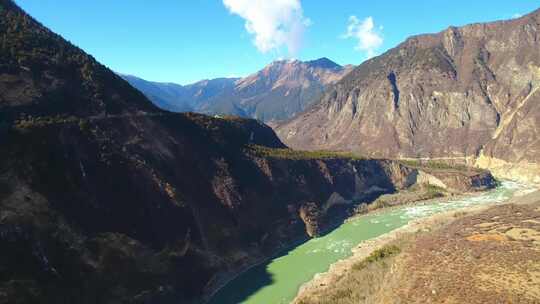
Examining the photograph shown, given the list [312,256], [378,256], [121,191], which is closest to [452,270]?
[378,256]

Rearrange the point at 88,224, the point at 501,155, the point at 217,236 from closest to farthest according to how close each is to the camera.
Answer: the point at 88,224, the point at 217,236, the point at 501,155

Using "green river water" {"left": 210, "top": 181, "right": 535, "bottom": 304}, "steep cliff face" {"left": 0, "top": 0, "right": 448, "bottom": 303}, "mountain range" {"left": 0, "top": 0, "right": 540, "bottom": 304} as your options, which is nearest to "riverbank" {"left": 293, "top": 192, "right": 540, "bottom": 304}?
"green river water" {"left": 210, "top": 181, "right": 535, "bottom": 304}

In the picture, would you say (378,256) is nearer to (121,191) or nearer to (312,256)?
(312,256)

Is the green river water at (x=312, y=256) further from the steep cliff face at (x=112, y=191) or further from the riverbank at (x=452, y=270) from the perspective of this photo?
the steep cliff face at (x=112, y=191)

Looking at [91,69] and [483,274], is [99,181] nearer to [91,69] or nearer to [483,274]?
[91,69]

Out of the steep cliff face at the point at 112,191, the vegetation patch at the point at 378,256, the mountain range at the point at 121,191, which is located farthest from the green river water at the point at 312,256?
the vegetation patch at the point at 378,256

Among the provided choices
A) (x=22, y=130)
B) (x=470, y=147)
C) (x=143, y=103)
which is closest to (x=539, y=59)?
(x=470, y=147)

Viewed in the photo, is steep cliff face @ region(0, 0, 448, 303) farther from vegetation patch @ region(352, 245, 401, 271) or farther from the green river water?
vegetation patch @ region(352, 245, 401, 271)
